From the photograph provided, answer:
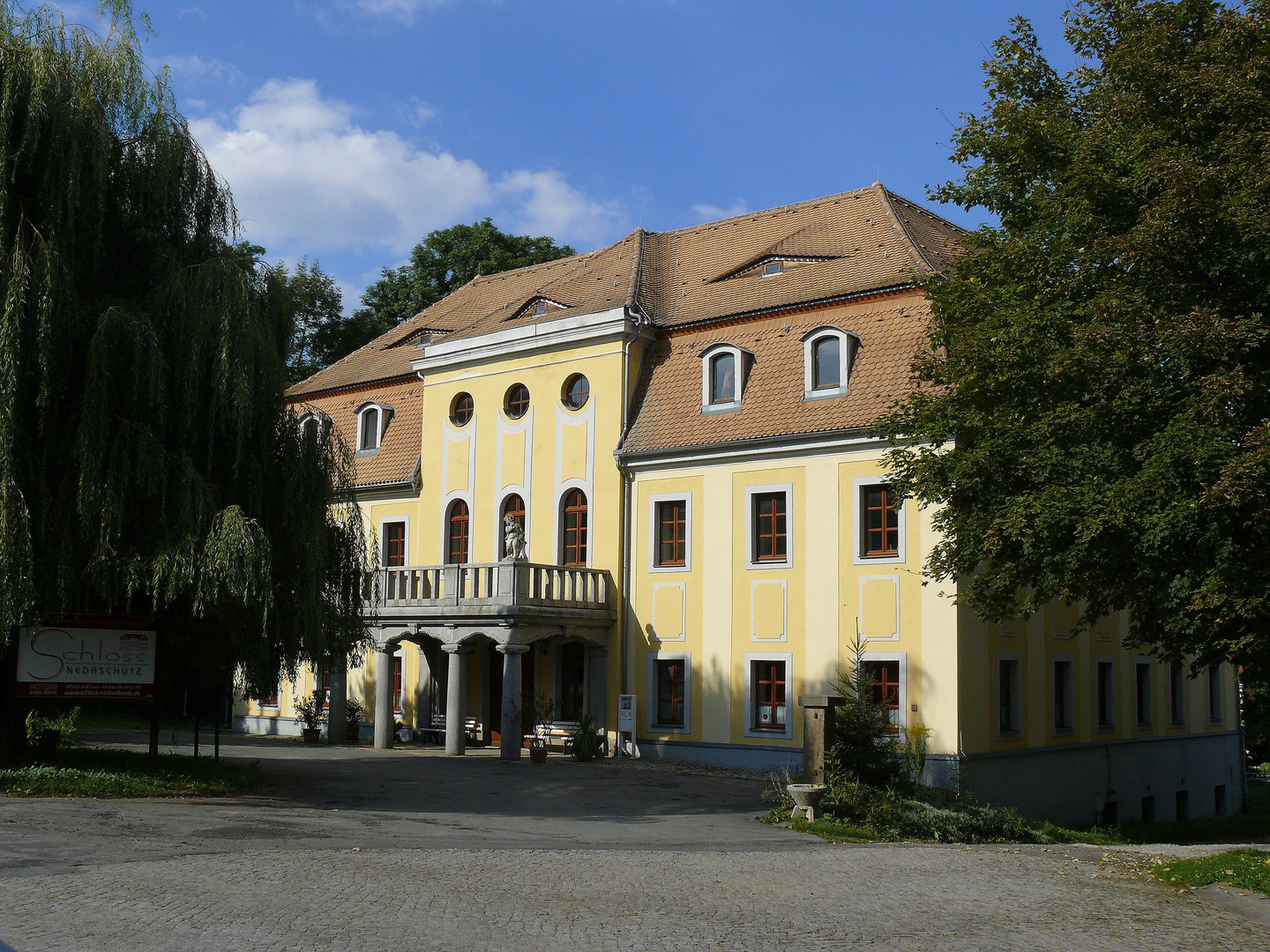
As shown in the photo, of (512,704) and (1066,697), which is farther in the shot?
(1066,697)

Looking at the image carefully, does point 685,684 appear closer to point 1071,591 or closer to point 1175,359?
point 1071,591

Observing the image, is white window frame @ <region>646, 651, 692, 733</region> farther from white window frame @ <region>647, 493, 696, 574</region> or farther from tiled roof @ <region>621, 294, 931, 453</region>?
tiled roof @ <region>621, 294, 931, 453</region>

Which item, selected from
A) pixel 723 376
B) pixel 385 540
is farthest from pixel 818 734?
pixel 385 540

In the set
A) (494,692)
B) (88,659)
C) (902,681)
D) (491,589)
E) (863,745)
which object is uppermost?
(491,589)

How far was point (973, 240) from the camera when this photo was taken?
18.6 meters

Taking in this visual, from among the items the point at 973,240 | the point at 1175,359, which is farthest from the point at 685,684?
→ the point at 1175,359

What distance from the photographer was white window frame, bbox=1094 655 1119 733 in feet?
90.4

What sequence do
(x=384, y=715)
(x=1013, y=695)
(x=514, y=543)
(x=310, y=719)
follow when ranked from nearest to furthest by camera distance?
(x=1013, y=695)
(x=514, y=543)
(x=384, y=715)
(x=310, y=719)

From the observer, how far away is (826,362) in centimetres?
2498

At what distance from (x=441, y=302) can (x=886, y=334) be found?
16.2m

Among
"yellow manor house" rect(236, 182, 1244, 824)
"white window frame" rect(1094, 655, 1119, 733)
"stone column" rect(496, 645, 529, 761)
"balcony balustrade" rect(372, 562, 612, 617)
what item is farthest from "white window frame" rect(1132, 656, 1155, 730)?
"stone column" rect(496, 645, 529, 761)

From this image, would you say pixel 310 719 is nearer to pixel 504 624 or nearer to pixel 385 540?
pixel 385 540

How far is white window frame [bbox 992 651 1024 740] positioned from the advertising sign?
14825 millimetres

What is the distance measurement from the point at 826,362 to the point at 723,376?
2.58 m
